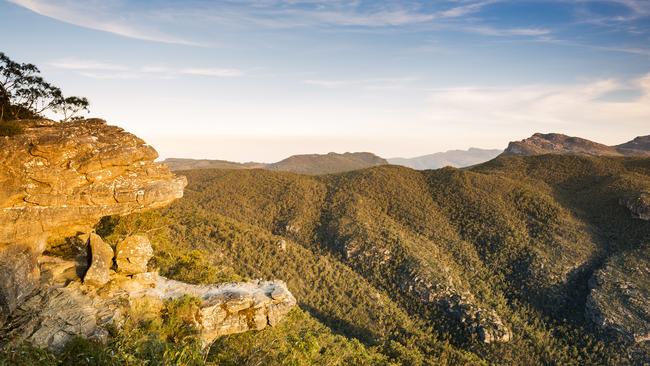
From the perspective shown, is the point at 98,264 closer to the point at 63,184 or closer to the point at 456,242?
the point at 63,184

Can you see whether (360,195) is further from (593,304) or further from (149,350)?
(149,350)

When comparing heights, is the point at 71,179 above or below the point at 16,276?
above

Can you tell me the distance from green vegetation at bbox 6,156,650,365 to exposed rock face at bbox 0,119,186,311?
9.08m

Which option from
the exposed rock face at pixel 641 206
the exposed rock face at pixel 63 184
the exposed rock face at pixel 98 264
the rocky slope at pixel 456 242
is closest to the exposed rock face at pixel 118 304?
the exposed rock face at pixel 98 264

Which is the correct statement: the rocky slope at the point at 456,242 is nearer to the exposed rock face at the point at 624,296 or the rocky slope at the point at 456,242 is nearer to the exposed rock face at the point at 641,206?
the exposed rock face at the point at 641,206

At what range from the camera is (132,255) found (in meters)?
26.6

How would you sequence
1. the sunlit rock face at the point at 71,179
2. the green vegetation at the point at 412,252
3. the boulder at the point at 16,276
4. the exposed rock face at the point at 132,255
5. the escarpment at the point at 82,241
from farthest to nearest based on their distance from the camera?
the green vegetation at the point at 412,252
the exposed rock face at the point at 132,255
the sunlit rock face at the point at 71,179
the escarpment at the point at 82,241
the boulder at the point at 16,276

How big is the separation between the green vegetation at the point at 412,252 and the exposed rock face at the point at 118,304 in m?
2.38

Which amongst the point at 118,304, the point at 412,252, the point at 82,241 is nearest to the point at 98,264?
the point at 118,304

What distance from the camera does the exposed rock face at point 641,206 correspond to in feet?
315

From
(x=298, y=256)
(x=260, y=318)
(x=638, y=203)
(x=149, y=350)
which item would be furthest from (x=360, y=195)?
(x=149, y=350)

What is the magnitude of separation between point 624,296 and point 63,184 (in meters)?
100

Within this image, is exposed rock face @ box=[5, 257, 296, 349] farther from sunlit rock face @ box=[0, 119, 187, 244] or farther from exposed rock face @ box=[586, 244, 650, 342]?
exposed rock face @ box=[586, 244, 650, 342]

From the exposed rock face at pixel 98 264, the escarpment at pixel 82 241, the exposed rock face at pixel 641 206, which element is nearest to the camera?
Result: the escarpment at pixel 82 241
